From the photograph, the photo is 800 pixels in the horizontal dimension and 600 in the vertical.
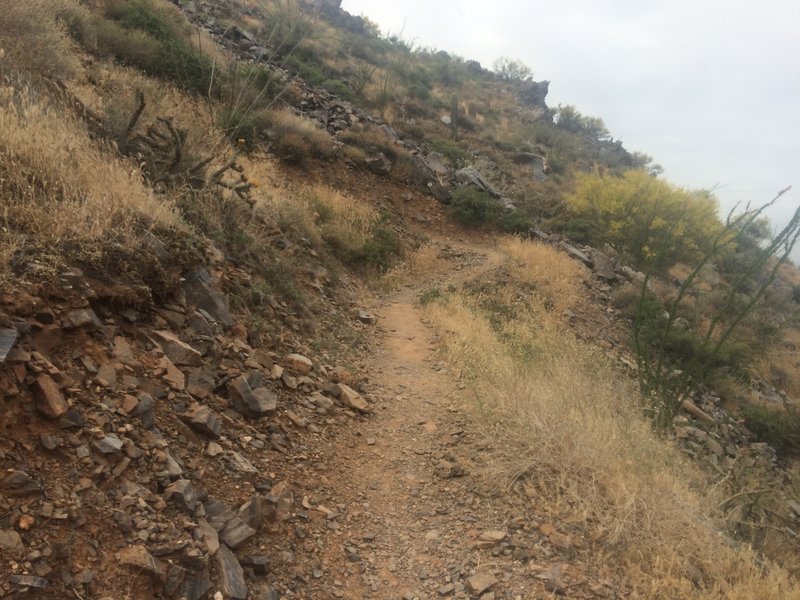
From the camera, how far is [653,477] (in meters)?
3.58

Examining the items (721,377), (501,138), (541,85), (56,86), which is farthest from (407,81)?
(56,86)

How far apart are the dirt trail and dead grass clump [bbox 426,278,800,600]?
11.8 inches

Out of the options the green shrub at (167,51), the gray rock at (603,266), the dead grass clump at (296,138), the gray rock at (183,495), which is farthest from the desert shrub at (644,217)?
the gray rock at (183,495)

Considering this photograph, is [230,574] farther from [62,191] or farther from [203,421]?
[62,191]

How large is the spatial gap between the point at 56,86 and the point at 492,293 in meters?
6.93

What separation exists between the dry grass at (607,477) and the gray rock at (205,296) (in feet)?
7.48

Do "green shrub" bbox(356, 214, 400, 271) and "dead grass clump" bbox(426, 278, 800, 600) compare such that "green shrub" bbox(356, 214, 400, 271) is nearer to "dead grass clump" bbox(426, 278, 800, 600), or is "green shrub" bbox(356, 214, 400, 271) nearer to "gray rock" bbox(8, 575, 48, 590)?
"dead grass clump" bbox(426, 278, 800, 600)

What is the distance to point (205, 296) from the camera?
4242mm

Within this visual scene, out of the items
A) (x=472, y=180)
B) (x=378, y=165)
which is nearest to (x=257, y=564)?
(x=378, y=165)

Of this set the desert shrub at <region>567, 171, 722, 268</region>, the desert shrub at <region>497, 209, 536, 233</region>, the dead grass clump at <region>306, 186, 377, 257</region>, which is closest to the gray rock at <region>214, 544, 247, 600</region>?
the dead grass clump at <region>306, 186, 377, 257</region>

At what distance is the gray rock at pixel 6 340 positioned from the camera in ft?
7.82

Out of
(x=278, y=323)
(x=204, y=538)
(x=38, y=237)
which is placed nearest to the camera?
(x=204, y=538)

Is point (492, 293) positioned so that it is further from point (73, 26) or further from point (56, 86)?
point (73, 26)

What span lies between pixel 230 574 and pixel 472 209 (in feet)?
40.0
